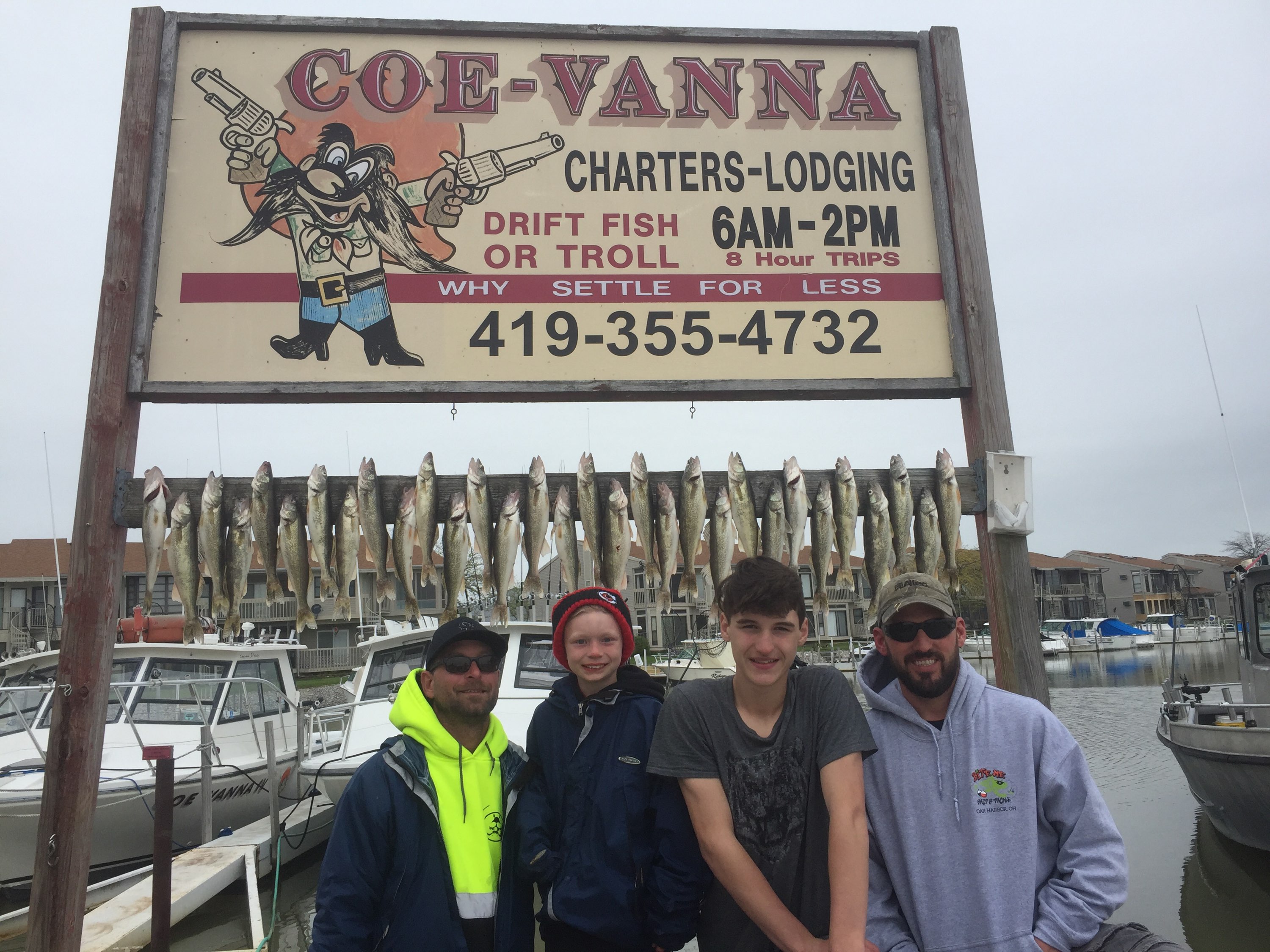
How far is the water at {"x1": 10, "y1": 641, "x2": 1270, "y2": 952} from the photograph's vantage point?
21.1 ft

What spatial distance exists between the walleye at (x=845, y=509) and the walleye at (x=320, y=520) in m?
1.85

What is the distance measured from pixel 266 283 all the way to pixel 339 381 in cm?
48

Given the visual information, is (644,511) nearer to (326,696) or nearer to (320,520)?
(320,520)

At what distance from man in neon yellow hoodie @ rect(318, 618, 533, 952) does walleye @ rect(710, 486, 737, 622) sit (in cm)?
97

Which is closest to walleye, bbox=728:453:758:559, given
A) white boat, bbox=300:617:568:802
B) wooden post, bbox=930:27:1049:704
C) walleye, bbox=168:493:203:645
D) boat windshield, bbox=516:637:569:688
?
wooden post, bbox=930:27:1049:704

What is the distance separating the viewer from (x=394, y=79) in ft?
10.6

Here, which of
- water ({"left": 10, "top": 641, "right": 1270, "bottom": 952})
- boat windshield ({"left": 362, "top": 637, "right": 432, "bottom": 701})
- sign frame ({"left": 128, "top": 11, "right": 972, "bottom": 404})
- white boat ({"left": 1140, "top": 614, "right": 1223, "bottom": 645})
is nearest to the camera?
sign frame ({"left": 128, "top": 11, "right": 972, "bottom": 404})

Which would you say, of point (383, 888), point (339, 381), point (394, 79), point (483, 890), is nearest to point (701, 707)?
point (483, 890)

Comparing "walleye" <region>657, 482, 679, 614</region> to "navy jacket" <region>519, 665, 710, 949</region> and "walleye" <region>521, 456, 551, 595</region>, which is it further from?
"navy jacket" <region>519, 665, 710, 949</region>

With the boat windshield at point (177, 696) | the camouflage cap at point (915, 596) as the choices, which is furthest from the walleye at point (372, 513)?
the boat windshield at point (177, 696)

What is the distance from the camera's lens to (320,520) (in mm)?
2965

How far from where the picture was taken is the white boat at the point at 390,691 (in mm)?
8359

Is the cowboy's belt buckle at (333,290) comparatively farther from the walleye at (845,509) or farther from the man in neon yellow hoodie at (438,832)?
the walleye at (845,509)

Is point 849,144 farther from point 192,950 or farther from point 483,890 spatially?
point 192,950
